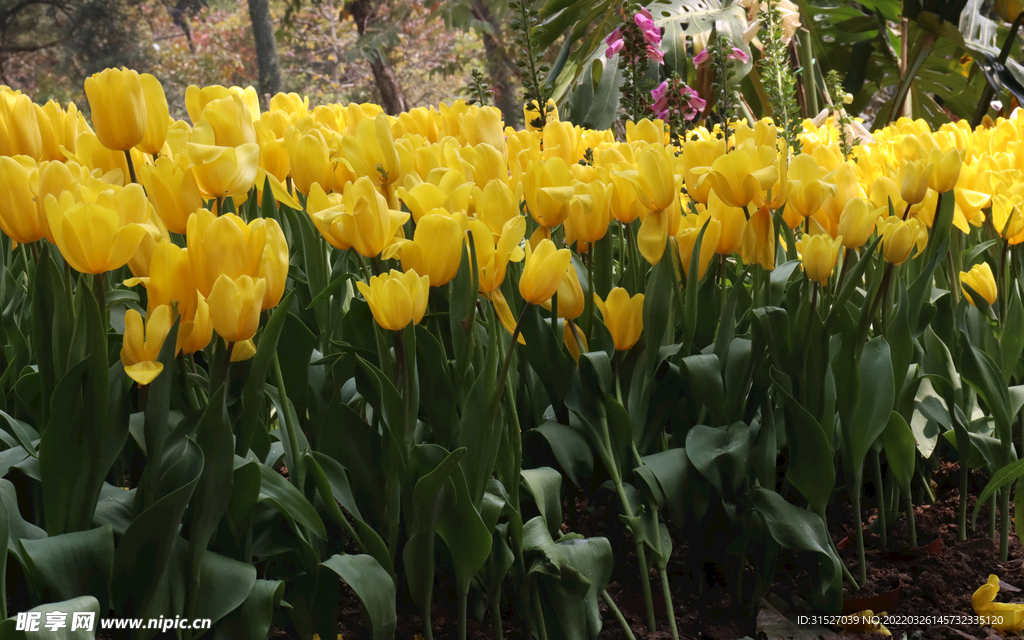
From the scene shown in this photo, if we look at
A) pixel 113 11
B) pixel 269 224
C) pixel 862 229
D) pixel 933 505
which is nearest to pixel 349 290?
pixel 269 224

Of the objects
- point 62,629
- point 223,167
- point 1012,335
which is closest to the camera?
point 62,629

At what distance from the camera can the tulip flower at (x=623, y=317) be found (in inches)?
36.7

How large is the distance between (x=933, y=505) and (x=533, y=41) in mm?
1224

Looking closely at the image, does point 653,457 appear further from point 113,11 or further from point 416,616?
point 113,11

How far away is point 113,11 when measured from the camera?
14.8 meters

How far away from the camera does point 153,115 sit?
1006 mm

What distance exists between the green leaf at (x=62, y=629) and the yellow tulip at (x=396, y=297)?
0.33m

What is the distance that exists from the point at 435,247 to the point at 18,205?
400 mm

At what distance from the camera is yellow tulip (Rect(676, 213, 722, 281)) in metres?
1.07

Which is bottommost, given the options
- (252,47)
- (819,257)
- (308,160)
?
(252,47)

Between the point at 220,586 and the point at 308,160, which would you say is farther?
the point at 308,160

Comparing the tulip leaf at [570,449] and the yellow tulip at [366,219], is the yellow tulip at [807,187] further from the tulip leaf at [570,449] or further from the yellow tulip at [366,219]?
the yellow tulip at [366,219]

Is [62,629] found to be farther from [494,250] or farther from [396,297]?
[494,250]

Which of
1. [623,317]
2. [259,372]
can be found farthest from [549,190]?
[259,372]
